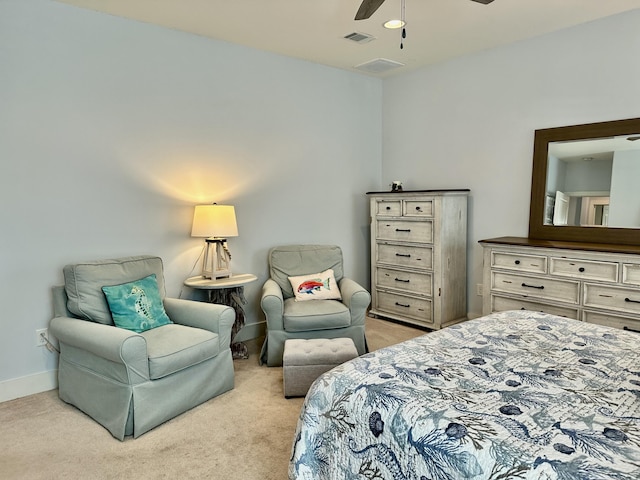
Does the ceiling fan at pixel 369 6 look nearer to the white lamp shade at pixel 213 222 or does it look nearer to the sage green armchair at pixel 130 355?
the white lamp shade at pixel 213 222

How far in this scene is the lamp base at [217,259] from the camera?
3641 millimetres

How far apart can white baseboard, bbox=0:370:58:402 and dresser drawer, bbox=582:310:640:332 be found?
3944mm

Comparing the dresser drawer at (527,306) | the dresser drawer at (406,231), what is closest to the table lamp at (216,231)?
the dresser drawer at (406,231)

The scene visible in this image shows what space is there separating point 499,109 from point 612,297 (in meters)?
2.02

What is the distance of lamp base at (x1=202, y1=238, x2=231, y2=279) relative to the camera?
3641mm

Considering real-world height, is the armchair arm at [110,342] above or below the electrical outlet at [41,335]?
above

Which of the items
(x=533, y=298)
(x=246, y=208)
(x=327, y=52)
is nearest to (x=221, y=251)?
(x=246, y=208)

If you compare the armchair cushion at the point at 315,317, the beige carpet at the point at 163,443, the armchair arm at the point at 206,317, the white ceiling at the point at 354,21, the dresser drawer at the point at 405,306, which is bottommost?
the beige carpet at the point at 163,443

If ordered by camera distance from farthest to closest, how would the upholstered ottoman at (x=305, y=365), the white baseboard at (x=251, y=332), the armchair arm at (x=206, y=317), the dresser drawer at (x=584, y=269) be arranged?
the white baseboard at (x=251, y=332) → the dresser drawer at (x=584, y=269) → the armchair arm at (x=206, y=317) → the upholstered ottoman at (x=305, y=365)

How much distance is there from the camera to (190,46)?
12.1ft

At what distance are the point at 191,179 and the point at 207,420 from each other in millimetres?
2047

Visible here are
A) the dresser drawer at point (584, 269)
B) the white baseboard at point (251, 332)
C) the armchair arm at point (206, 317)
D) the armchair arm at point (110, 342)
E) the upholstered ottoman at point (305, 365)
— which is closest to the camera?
the armchair arm at point (110, 342)

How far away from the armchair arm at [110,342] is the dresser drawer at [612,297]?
3104 millimetres

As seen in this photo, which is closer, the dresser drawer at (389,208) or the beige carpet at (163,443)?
the beige carpet at (163,443)
